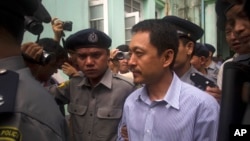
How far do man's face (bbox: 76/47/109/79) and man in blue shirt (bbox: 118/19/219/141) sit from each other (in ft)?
1.77

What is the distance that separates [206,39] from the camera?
38.8 ft

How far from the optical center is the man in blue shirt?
174cm

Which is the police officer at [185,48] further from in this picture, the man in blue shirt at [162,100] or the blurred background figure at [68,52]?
the blurred background figure at [68,52]

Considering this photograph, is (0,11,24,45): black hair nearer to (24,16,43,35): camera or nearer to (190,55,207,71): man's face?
(24,16,43,35): camera

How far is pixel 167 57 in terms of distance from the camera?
6.48 ft

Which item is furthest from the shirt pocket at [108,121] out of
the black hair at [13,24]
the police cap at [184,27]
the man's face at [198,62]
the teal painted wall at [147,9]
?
the teal painted wall at [147,9]

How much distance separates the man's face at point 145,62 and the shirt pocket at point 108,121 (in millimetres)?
526

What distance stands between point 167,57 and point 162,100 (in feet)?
0.93

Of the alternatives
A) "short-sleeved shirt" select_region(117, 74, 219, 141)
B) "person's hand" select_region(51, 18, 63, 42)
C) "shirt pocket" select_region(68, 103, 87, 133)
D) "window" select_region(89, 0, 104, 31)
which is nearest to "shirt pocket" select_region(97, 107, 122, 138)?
"shirt pocket" select_region(68, 103, 87, 133)

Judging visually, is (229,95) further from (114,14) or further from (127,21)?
(127,21)

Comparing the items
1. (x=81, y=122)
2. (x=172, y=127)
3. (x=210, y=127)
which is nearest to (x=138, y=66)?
(x=172, y=127)

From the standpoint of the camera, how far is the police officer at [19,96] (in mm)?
945

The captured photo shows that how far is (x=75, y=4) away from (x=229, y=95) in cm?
A: 499

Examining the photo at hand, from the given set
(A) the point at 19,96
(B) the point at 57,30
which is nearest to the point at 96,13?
(B) the point at 57,30
